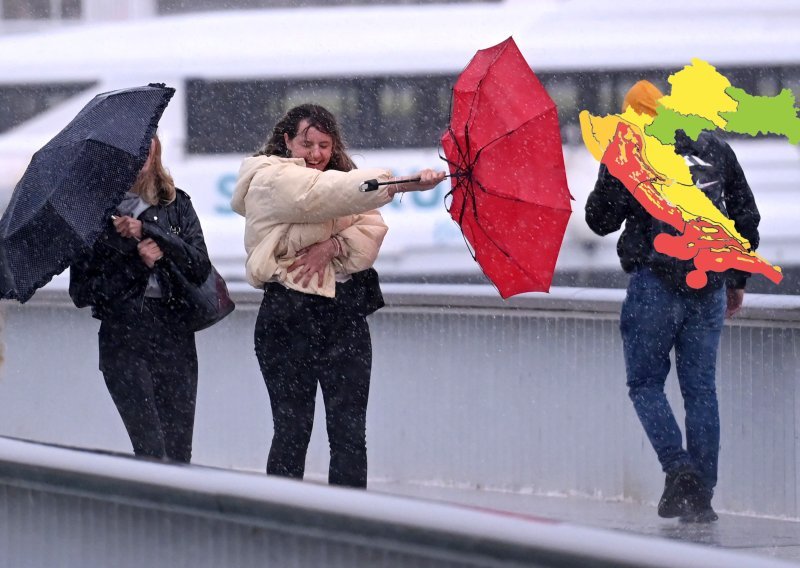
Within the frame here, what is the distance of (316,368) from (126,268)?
0.81 meters

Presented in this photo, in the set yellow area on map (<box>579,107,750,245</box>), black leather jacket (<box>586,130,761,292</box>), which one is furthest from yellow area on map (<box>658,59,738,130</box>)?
black leather jacket (<box>586,130,761,292</box>)

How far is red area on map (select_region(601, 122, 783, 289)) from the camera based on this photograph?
6.09 metres

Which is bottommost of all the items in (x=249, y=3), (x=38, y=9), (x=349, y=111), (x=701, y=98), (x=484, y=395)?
(x=484, y=395)

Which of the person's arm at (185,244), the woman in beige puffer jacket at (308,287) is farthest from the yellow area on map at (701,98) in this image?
the person's arm at (185,244)

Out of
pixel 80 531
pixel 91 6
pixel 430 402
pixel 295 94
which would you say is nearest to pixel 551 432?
pixel 430 402

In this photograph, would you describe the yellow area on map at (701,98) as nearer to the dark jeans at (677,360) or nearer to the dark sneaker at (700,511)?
the dark jeans at (677,360)

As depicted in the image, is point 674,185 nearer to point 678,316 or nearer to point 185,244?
point 678,316

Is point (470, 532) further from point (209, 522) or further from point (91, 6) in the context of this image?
point (91, 6)

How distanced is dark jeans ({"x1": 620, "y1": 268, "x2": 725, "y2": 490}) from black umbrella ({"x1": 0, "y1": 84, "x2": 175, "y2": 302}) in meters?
2.03

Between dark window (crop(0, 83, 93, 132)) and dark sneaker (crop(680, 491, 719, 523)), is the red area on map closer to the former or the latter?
dark sneaker (crop(680, 491, 719, 523))

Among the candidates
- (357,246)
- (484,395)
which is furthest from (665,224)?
(484,395)

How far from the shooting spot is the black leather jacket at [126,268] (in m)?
5.76

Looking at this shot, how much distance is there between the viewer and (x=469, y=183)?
5371mm

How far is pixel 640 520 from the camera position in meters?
6.59
